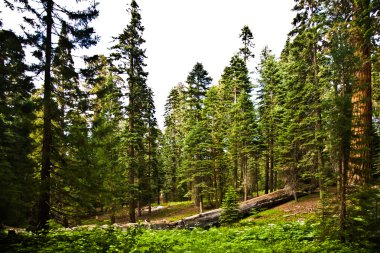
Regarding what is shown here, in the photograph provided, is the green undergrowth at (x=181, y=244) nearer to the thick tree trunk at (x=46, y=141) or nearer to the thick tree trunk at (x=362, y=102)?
the thick tree trunk at (x=362, y=102)

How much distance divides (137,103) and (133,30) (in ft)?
21.9

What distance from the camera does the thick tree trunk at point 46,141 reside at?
390 inches

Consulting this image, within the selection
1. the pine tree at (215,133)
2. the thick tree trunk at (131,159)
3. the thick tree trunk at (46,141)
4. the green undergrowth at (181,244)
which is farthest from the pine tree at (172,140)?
the green undergrowth at (181,244)

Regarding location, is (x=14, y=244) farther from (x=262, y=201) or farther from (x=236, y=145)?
(x=236, y=145)

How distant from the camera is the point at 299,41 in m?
18.7

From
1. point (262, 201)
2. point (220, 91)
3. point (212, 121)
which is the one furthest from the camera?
point (220, 91)

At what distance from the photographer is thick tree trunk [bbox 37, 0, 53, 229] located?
9914 millimetres

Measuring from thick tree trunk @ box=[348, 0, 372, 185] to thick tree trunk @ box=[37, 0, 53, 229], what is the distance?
35.0 feet

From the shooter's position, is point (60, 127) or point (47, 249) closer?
point (47, 249)

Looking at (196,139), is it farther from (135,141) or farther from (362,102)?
(362,102)

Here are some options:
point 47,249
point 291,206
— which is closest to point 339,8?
point 47,249

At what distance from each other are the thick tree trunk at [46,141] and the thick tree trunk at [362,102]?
10670 mm

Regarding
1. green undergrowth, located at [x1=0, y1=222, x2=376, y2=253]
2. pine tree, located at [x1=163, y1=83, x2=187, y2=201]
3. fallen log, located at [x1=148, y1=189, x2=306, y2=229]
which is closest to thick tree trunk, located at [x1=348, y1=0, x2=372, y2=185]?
green undergrowth, located at [x1=0, y1=222, x2=376, y2=253]

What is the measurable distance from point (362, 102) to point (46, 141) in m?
11.4
